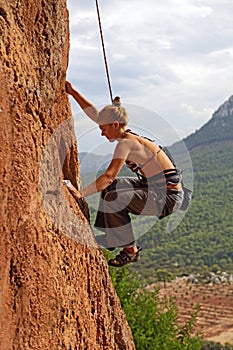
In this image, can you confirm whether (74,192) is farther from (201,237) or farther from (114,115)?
(201,237)

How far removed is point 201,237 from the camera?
8931 centimetres

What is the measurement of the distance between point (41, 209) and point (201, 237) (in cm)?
8646

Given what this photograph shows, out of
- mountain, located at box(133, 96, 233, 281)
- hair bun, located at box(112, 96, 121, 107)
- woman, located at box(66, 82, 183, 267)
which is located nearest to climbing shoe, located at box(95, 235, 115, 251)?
woman, located at box(66, 82, 183, 267)

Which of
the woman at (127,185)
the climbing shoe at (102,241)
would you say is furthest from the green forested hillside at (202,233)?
the woman at (127,185)

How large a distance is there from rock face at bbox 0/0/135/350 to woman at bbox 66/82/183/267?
27 centimetres

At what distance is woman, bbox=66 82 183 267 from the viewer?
218 inches

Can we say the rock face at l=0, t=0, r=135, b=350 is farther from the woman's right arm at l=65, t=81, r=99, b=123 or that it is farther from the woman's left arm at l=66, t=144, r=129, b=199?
the woman's left arm at l=66, t=144, r=129, b=199

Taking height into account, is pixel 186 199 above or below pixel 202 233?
below

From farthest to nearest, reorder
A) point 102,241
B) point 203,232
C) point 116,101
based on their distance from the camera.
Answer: point 203,232, point 102,241, point 116,101

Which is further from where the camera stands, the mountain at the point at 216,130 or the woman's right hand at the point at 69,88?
the mountain at the point at 216,130

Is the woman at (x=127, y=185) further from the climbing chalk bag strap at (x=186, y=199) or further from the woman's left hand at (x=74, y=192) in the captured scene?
the climbing chalk bag strap at (x=186, y=199)

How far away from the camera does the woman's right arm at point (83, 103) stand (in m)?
5.99

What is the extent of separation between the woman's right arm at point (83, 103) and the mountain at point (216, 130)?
122145 millimetres

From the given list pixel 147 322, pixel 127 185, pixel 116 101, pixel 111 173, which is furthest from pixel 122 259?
pixel 147 322
